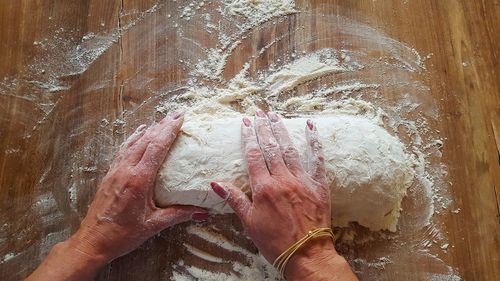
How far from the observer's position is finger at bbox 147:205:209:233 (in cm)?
142

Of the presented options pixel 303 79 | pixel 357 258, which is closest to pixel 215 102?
pixel 303 79

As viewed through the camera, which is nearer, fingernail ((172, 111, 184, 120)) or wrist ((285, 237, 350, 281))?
wrist ((285, 237, 350, 281))

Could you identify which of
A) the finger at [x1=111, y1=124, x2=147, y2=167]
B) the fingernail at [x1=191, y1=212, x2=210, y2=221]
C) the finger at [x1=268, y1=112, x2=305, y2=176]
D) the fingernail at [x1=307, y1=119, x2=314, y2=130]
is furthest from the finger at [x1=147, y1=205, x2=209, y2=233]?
the fingernail at [x1=307, y1=119, x2=314, y2=130]

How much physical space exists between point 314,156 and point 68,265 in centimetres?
83

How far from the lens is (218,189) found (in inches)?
53.2

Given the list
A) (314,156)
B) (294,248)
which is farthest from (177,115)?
(294,248)

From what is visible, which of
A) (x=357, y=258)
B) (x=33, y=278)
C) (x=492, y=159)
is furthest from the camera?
(x=492, y=159)

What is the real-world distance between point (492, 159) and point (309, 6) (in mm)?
892

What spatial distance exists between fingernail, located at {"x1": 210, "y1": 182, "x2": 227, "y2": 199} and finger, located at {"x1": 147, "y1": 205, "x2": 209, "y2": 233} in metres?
0.14

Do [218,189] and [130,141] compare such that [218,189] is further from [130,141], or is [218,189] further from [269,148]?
[130,141]

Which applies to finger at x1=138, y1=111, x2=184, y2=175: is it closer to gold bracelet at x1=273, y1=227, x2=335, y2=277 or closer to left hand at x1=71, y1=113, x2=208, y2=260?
left hand at x1=71, y1=113, x2=208, y2=260

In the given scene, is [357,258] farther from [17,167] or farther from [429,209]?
[17,167]

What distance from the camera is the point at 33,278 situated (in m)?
1.37

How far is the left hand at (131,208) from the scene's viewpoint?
139 cm
